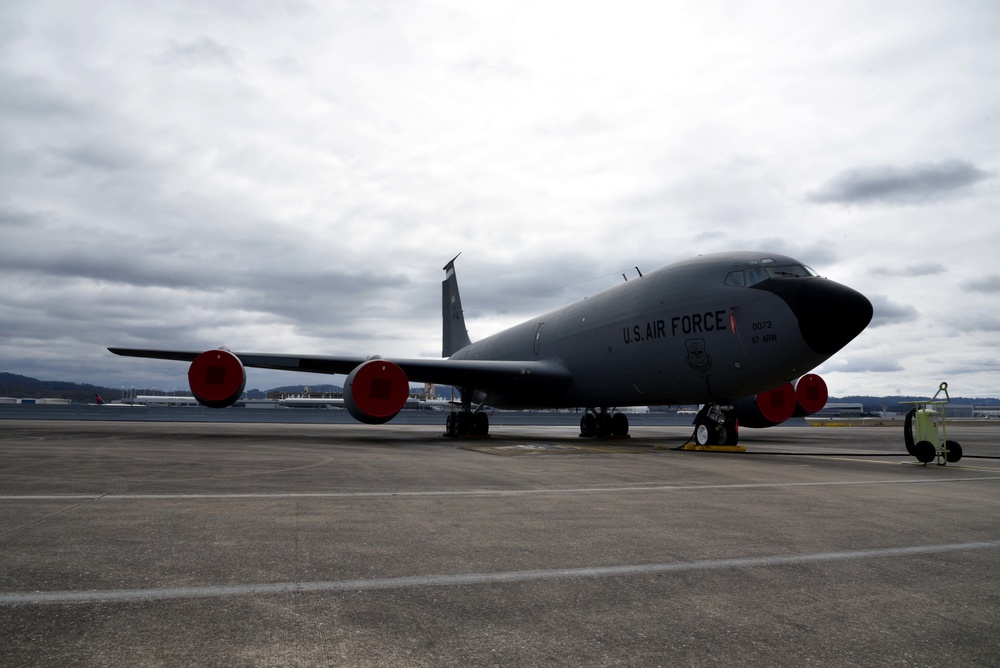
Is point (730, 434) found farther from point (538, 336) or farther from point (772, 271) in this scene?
point (538, 336)

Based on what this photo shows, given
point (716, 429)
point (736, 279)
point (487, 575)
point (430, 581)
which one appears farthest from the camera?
point (716, 429)

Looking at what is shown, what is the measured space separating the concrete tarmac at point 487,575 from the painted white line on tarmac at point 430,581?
2cm

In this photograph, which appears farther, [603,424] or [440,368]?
[603,424]

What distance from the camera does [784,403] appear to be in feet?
70.2

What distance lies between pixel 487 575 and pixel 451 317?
97.4 ft

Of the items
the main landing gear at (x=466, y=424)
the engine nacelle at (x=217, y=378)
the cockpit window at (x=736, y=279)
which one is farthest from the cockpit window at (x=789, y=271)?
the engine nacelle at (x=217, y=378)

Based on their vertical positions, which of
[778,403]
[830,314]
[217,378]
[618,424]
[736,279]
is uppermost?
[736,279]

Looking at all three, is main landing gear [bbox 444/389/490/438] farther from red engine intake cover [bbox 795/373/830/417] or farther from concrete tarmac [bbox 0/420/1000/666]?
concrete tarmac [bbox 0/420/1000/666]

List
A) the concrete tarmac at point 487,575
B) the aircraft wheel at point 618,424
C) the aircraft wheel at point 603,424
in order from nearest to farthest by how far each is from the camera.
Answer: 1. the concrete tarmac at point 487,575
2. the aircraft wheel at point 603,424
3. the aircraft wheel at point 618,424

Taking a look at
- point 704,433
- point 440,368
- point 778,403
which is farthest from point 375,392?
point 778,403

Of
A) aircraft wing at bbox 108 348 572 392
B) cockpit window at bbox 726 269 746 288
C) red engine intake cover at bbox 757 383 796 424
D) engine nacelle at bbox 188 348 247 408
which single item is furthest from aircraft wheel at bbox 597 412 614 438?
engine nacelle at bbox 188 348 247 408

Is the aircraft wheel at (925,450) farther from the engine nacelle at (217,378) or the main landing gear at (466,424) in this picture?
the engine nacelle at (217,378)

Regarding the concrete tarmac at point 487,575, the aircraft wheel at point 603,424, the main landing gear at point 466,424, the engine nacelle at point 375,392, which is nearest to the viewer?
the concrete tarmac at point 487,575

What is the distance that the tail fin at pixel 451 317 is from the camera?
32.0 meters
